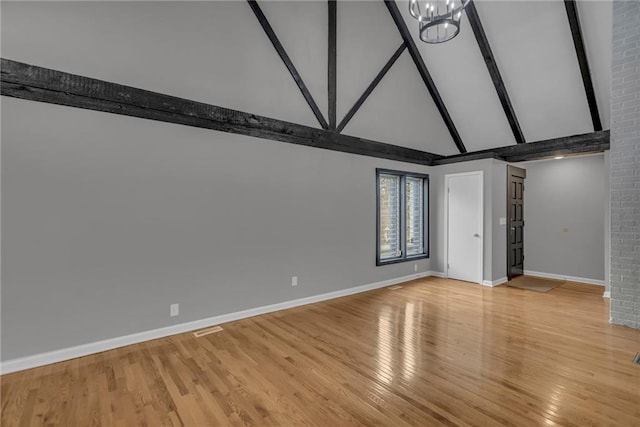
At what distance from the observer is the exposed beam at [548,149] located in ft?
15.9

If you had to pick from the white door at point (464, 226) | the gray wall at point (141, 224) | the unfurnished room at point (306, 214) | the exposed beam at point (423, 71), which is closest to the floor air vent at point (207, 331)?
the unfurnished room at point (306, 214)

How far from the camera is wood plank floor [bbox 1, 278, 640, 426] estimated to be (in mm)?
2047

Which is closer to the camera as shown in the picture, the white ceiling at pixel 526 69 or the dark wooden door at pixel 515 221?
the white ceiling at pixel 526 69

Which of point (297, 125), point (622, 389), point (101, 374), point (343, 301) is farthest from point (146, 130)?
point (622, 389)

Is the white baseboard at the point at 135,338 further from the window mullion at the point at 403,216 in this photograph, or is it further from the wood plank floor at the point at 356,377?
the window mullion at the point at 403,216

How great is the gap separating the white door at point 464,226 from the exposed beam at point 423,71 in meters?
1.00

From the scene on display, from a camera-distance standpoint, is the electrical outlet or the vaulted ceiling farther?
the electrical outlet

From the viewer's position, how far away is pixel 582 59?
430 cm

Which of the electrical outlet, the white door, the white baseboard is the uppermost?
the white door

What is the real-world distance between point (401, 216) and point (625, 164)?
323cm

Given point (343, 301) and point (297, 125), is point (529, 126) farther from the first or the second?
point (343, 301)

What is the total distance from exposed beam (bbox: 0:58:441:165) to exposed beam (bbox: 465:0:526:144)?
8.53ft

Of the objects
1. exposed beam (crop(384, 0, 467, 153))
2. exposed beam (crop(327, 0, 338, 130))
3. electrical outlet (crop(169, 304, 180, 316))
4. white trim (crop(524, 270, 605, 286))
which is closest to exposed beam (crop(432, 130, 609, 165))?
exposed beam (crop(384, 0, 467, 153))

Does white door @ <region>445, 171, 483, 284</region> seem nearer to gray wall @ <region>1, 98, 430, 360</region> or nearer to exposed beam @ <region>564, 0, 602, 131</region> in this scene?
exposed beam @ <region>564, 0, 602, 131</region>
